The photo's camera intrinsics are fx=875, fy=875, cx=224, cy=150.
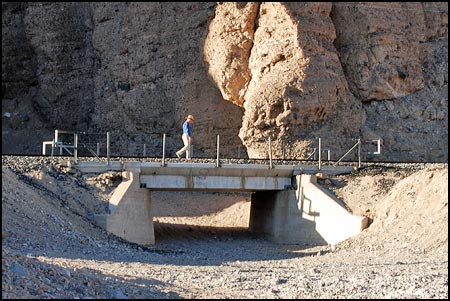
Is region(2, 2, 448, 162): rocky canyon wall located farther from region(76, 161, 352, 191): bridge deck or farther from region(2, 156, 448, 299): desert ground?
region(76, 161, 352, 191): bridge deck

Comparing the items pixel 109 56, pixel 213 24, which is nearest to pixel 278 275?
pixel 213 24

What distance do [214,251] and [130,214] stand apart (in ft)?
8.70

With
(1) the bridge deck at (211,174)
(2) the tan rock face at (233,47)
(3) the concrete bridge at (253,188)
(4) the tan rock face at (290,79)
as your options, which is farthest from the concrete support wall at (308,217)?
(2) the tan rock face at (233,47)

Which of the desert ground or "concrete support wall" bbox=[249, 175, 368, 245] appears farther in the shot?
"concrete support wall" bbox=[249, 175, 368, 245]

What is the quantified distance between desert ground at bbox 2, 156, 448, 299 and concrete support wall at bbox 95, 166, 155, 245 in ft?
1.16

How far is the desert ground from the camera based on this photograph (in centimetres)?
1327

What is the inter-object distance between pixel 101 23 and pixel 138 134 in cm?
665

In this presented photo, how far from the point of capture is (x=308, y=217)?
26.6 meters

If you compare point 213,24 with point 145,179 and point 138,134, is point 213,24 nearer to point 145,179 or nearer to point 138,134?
point 138,134

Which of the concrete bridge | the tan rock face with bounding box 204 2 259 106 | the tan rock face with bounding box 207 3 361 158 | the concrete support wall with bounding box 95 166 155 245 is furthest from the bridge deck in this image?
the tan rock face with bounding box 204 2 259 106

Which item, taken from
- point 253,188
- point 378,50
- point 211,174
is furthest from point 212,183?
point 378,50

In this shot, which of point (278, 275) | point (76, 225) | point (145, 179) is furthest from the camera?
point (145, 179)

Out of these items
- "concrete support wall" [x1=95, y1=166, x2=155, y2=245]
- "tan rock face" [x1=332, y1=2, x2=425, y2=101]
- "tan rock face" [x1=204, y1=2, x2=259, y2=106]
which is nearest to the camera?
"concrete support wall" [x1=95, y1=166, x2=155, y2=245]

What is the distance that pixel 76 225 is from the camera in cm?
2225
